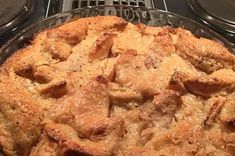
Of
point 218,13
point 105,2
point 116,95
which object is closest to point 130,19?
point 105,2

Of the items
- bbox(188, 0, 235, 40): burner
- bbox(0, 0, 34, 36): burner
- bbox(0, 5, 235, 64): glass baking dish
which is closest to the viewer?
bbox(0, 5, 235, 64): glass baking dish

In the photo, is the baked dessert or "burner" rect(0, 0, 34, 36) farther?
"burner" rect(0, 0, 34, 36)

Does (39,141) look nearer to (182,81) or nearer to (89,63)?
(89,63)

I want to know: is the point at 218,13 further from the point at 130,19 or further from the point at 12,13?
the point at 12,13

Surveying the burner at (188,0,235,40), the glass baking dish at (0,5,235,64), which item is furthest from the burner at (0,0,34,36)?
the burner at (188,0,235,40)

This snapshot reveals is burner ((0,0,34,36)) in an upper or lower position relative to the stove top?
upper

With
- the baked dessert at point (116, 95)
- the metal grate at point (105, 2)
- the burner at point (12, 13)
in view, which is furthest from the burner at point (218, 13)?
the burner at point (12, 13)

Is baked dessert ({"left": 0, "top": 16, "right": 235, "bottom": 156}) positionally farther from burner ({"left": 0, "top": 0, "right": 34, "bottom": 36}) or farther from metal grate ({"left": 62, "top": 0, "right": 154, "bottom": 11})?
metal grate ({"left": 62, "top": 0, "right": 154, "bottom": 11})

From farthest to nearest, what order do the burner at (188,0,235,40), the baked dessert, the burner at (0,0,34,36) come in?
the burner at (188,0,235,40) → the burner at (0,0,34,36) → the baked dessert
